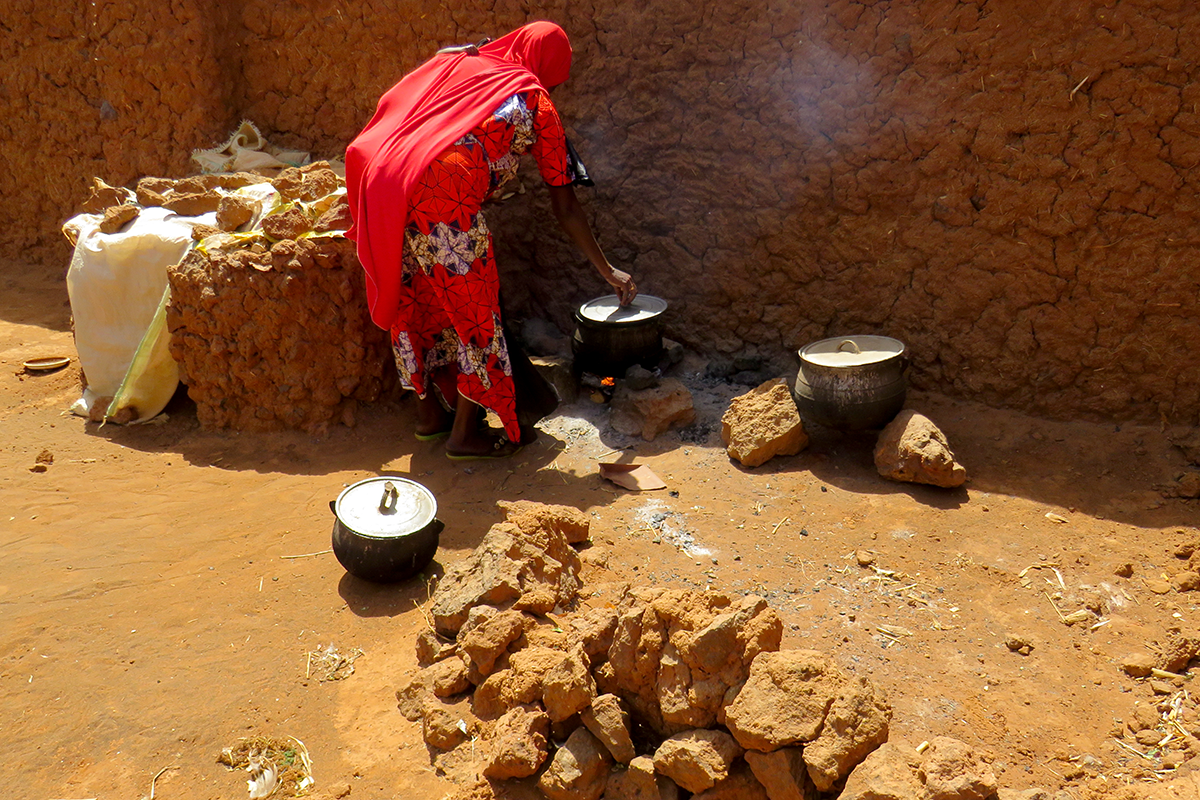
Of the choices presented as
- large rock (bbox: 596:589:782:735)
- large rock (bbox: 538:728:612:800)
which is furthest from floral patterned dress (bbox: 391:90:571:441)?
Answer: large rock (bbox: 538:728:612:800)

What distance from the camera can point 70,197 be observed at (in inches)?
279

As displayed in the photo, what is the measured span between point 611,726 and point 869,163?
10.1ft

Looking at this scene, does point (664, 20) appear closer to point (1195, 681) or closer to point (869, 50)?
point (869, 50)

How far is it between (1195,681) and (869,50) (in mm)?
2964

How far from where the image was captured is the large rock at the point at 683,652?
2377 mm

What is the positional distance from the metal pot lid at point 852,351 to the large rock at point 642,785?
2.21m

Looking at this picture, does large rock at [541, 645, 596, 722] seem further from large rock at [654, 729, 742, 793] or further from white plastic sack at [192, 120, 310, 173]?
white plastic sack at [192, 120, 310, 173]

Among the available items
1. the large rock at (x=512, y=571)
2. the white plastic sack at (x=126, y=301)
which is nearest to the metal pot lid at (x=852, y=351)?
the large rock at (x=512, y=571)

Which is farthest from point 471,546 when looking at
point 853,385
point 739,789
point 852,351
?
point 852,351

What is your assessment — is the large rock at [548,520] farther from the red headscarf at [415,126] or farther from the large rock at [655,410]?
the red headscarf at [415,126]

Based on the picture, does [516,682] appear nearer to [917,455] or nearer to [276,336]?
[917,455]

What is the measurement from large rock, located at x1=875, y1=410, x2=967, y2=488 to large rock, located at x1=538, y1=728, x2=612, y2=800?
203cm

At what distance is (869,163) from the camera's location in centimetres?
430

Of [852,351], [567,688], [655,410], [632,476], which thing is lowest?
[632,476]
